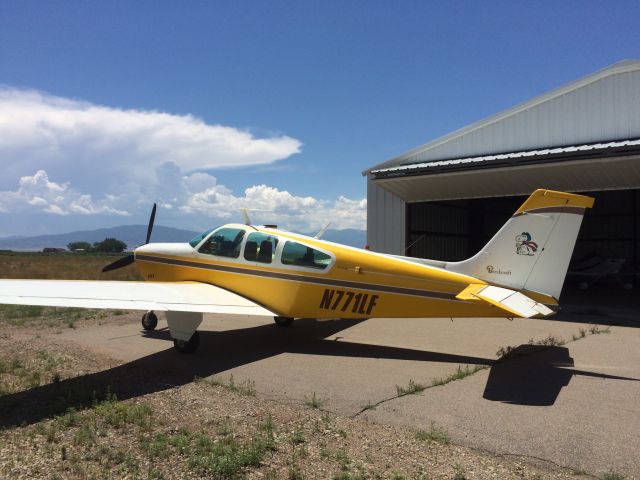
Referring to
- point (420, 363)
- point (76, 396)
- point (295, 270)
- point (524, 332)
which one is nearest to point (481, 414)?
point (420, 363)

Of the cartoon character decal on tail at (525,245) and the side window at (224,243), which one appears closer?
the cartoon character decal on tail at (525,245)

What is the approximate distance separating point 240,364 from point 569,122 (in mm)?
13324

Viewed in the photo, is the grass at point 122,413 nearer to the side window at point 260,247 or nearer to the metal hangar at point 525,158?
the side window at point 260,247

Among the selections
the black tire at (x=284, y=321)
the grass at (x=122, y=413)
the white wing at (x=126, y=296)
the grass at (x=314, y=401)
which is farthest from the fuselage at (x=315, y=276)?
the grass at (x=122, y=413)

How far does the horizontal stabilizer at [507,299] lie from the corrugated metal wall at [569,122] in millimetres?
10061

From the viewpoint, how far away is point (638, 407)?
5195mm

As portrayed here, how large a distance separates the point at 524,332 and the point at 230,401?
23.9 ft

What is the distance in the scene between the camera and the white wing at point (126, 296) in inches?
251

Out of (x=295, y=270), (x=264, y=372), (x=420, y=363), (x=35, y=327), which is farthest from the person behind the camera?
(x=35, y=327)

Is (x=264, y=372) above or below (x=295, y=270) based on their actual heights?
below

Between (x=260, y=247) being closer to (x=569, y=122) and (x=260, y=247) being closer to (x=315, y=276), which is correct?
(x=315, y=276)

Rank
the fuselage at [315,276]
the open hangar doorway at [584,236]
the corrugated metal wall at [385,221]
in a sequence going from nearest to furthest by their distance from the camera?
1. the fuselage at [315,276]
2. the corrugated metal wall at [385,221]
3. the open hangar doorway at [584,236]

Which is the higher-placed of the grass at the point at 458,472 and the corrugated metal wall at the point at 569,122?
the corrugated metal wall at the point at 569,122

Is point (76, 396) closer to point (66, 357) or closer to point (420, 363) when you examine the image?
point (66, 357)
